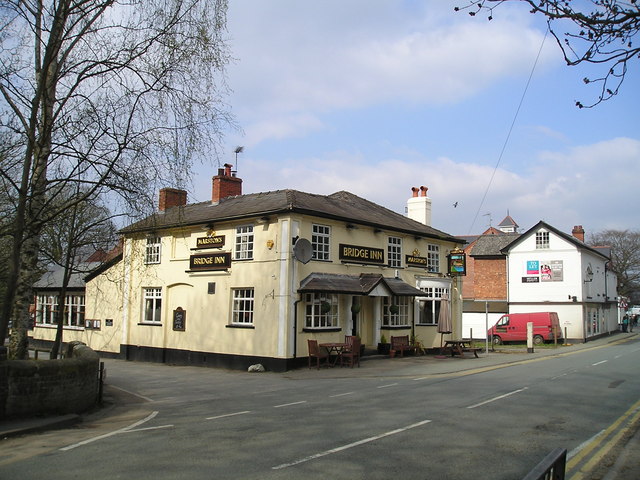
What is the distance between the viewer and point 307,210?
20.6 meters

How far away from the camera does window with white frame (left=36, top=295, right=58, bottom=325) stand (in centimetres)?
3265

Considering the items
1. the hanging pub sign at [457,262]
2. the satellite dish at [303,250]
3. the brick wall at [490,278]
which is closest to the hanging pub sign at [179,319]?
the satellite dish at [303,250]

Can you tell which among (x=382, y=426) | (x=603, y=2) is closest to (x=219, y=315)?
(x=382, y=426)

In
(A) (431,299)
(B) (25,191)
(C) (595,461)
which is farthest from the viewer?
(A) (431,299)

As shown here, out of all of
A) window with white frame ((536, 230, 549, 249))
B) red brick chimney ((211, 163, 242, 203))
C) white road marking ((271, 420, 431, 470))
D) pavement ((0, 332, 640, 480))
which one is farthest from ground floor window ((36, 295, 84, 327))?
→ window with white frame ((536, 230, 549, 249))

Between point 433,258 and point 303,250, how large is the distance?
31.8 feet

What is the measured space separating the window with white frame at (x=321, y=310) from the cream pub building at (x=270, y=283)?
0.16 feet

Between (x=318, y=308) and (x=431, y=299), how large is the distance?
7682 millimetres

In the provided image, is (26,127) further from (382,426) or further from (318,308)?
(318,308)

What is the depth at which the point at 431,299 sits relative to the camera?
27.0 metres

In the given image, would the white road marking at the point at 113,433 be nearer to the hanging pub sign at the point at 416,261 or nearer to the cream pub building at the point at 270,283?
the cream pub building at the point at 270,283

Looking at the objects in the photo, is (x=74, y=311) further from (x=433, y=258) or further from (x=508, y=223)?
(x=508, y=223)

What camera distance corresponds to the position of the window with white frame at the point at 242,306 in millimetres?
21562

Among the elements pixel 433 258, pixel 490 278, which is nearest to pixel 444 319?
pixel 433 258
